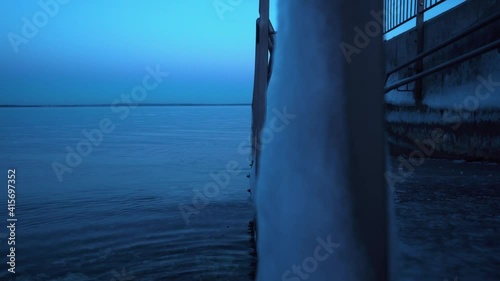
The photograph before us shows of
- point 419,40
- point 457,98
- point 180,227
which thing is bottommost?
point 180,227

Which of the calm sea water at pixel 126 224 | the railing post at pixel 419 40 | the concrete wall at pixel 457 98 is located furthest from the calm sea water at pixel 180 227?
the railing post at pixel 419 40

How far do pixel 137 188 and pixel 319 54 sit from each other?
9299 mm

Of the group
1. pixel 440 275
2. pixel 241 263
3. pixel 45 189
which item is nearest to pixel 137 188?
pixel 45 189

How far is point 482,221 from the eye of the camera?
135 inches

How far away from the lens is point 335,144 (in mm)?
1132

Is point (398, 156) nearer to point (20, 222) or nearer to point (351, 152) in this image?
point (20, 222)

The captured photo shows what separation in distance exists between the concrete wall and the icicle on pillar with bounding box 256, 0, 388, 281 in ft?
20.8

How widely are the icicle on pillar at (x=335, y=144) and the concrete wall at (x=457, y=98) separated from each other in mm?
6330

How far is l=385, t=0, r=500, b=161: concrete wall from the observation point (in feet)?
21.8

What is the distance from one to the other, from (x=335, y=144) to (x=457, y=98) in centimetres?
754

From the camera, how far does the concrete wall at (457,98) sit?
6656mm

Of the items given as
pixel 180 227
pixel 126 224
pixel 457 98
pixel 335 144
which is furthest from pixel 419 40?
pixel 335 144

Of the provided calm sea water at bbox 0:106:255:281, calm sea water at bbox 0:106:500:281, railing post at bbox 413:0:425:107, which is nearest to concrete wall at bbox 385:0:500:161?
railing post at bbox 413:0:425:107

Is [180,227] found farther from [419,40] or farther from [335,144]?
[419,40]
